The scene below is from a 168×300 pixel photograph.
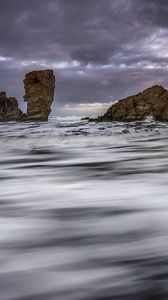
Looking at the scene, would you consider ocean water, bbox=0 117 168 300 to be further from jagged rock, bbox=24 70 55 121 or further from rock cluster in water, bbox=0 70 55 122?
jagged rock, bbox=24 70 55 121

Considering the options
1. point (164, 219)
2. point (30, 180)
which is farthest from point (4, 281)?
point (30, 180)

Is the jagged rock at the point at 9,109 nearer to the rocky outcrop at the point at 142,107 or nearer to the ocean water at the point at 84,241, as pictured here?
the rocky outcrop at the point at 142,107

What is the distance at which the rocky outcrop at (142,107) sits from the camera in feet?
157

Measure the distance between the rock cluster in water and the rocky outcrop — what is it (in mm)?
41991

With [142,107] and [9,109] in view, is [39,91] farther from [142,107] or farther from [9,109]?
[142,107]

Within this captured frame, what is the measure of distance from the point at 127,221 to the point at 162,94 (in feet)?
164

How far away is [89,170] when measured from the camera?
8.45 meters

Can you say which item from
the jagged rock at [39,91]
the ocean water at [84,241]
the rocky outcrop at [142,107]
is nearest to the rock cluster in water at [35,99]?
the jagged rock at [39,91]

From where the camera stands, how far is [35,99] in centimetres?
9456

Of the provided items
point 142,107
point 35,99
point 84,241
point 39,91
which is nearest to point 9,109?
point 35,99

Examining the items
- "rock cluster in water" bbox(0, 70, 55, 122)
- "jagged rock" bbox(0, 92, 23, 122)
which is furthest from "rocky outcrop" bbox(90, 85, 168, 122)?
"jagged rock" bbox(0, 92, 23, 122)

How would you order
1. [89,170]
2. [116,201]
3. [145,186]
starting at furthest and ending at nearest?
[89,170] < [145,186] < [116,201]

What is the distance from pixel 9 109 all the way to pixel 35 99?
21.5 feet

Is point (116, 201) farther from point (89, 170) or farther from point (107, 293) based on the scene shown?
point (89, 170)
